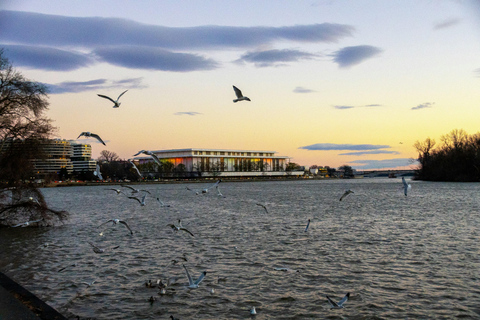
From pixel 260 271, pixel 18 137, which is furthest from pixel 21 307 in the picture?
pixel 18 137

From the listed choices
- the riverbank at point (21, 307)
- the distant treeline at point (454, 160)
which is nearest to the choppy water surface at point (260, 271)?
the riverbank at point (21, 307)

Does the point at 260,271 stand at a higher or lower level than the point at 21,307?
lower

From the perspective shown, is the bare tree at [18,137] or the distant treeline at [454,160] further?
the distant treeline at [454,160]

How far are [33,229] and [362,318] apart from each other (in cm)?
2907

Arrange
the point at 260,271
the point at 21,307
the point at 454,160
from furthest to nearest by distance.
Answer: the point at 454,160 < the point at 260,271 < the point at 21,307

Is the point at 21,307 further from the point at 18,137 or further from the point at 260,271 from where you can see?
the point at 18,137

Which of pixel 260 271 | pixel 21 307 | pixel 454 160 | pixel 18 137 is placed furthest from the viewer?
pixel 454 160

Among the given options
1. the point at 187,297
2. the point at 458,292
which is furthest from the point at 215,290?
the point at 458,292

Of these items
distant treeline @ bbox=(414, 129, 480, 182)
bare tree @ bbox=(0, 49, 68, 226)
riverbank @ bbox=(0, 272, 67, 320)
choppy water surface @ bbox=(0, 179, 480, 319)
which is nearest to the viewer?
riverbank @ bbox=(0, 272, 67, 320)

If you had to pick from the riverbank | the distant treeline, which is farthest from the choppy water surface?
the distant treeline

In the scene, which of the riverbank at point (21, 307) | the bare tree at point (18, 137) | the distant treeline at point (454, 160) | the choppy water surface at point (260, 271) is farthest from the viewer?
the distant treeline at point (454, 160)

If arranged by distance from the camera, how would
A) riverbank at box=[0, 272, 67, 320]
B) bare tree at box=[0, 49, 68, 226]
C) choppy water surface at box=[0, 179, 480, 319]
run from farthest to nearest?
bare tree at box=[0, 49, 68, 226] < choppy water surface at box=[0, 179, 480, 319] < riverbank at box=[0, 272, 67, 320]

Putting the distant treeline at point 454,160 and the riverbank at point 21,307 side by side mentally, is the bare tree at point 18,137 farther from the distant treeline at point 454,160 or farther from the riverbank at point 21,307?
the distant treeline at point 454,160

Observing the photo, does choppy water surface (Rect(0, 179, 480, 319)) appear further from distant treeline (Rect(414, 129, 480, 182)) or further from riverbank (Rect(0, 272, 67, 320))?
distant treeline (Rect(414, 129, 480, 182))
